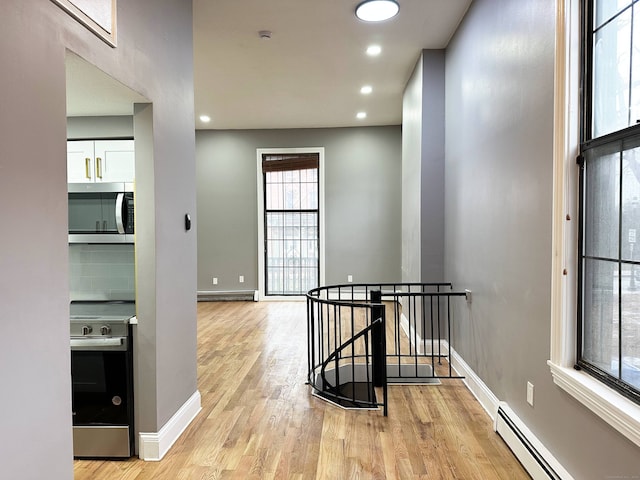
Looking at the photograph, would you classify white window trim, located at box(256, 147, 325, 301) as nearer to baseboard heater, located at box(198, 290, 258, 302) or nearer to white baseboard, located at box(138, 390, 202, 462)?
baseboard heater, located at box(198, 290, 258, 302)

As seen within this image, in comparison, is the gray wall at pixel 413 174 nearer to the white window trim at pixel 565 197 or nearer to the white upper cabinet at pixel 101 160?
the white window trim at pixel 565 197

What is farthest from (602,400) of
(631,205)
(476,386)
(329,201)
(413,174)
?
(329,201)

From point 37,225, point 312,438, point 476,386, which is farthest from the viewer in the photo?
point 476,386

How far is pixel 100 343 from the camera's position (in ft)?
7.88

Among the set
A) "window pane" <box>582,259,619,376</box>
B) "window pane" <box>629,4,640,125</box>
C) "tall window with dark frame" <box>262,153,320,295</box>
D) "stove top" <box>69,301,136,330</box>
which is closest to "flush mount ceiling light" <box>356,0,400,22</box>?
"window pane" <box>629,4,640,125</box>

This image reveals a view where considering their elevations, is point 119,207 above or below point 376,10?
below

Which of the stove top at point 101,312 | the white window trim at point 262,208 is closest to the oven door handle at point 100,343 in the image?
the stove top at point 101,312

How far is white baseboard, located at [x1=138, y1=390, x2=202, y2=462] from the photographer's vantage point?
2.42 metres

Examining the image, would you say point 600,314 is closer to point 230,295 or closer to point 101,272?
point 101,272

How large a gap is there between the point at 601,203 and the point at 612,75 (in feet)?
1.76

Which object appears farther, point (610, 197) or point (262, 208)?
point (262, 208)

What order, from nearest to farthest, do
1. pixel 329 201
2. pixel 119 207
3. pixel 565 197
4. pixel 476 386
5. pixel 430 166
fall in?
pixel 565 197, pixel 119 207, pixel 476 386, pixel 430 166, pixel 329 201

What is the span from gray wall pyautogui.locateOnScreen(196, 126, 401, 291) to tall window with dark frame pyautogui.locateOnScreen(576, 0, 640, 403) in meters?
5.84

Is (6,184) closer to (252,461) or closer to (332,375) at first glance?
(252,461)
